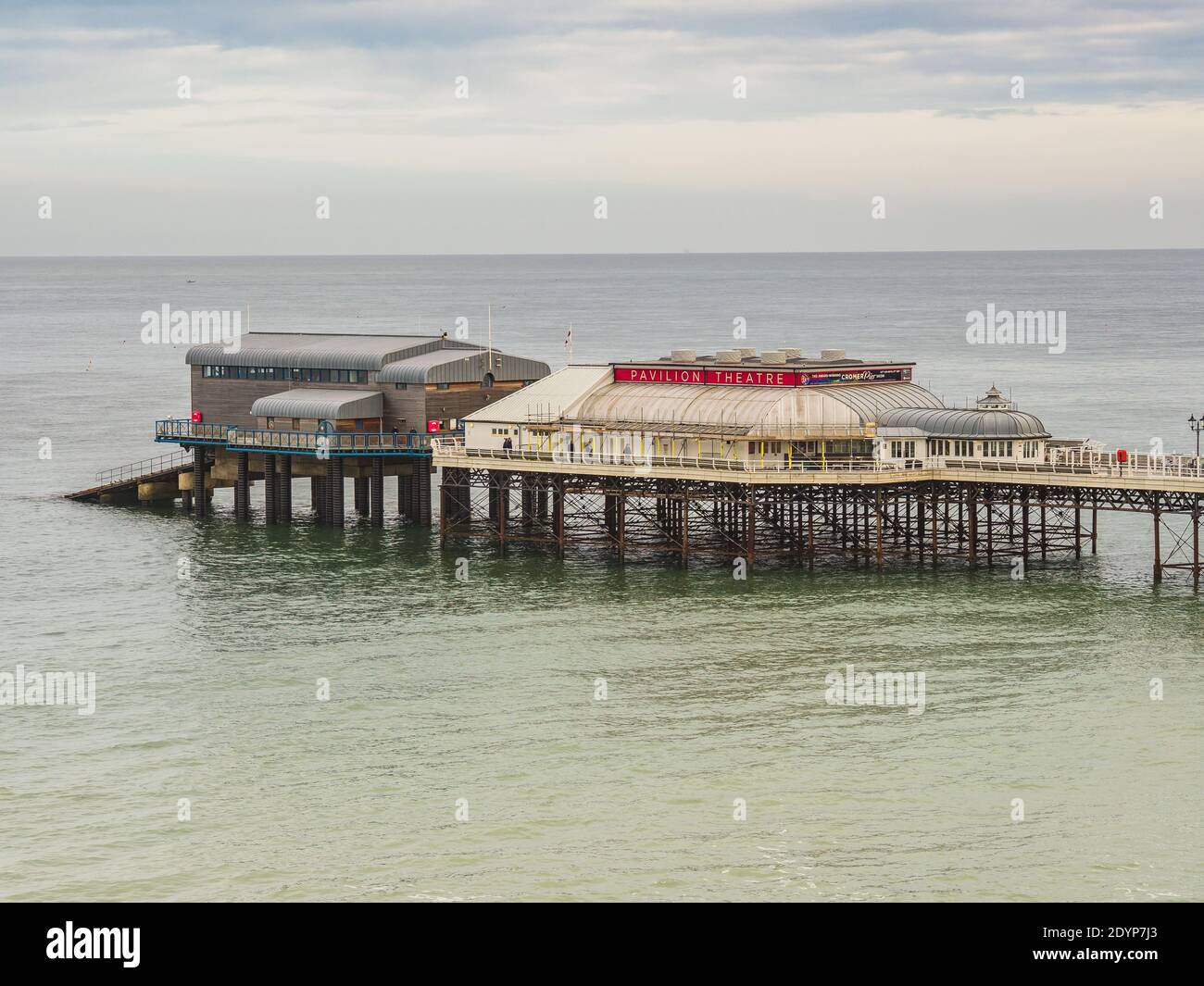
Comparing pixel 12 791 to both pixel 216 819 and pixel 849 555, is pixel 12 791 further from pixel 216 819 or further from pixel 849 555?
pixel 849 555

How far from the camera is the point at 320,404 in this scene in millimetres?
97500

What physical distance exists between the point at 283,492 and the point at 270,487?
1.01 meters

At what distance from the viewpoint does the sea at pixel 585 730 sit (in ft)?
152

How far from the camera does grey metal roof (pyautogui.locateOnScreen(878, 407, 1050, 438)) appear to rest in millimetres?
81688

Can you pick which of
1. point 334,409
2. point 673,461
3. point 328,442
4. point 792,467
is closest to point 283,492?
point 328,442

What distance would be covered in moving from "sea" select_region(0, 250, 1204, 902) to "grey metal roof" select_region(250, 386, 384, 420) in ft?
26.7

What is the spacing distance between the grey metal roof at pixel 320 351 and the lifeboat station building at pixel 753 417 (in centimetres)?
834

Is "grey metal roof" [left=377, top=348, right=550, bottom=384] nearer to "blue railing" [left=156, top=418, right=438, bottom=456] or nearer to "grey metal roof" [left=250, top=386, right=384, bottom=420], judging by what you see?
"grey metal roof" [left=250, top=386, right=384, bottom=420]

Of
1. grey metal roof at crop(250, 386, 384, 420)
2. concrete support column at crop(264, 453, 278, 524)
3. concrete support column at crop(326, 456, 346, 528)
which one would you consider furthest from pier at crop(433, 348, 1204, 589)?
concrete support column at crop(264, 453, 278, 524)

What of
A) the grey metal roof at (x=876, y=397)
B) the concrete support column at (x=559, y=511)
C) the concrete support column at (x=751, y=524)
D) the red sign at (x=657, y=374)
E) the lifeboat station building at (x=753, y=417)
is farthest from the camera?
the red sign at (x=657, y=374)

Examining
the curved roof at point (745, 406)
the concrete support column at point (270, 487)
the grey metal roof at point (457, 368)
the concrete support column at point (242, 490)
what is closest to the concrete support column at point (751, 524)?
the curved roof at point (745, 406)

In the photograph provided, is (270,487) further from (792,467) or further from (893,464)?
(893,464)

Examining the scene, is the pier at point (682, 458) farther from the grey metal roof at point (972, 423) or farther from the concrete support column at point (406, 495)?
the concrete support column at point (406, 495)
